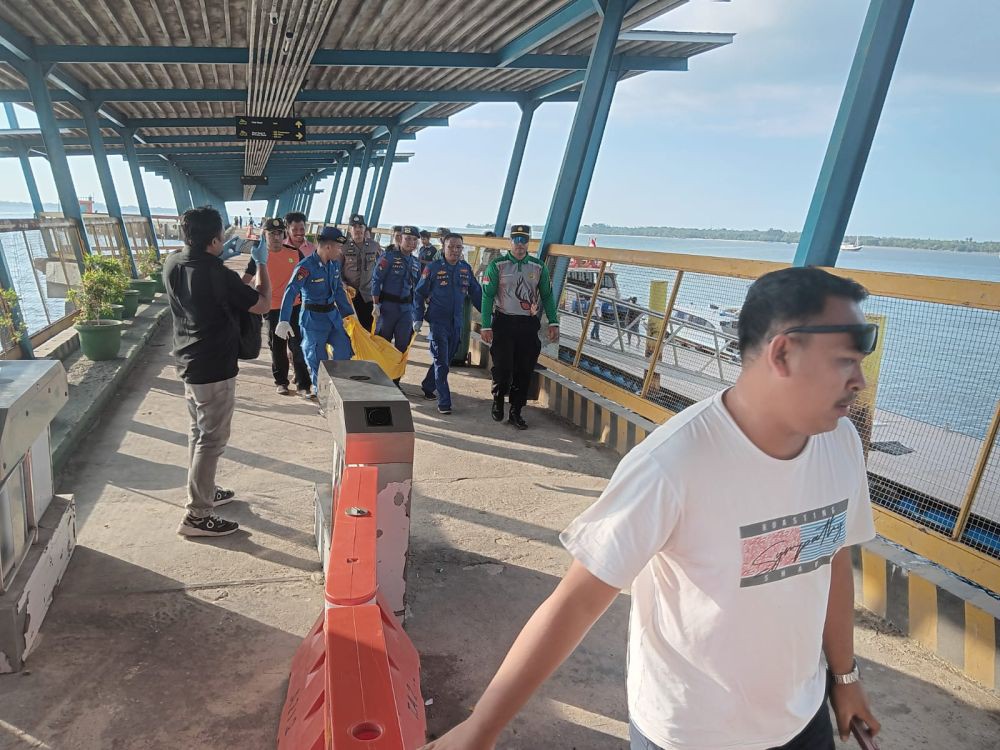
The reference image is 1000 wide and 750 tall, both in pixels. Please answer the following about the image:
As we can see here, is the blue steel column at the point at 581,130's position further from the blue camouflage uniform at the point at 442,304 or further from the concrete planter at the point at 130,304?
the concrete planter at the point at 130,304

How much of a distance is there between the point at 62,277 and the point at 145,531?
7874mm

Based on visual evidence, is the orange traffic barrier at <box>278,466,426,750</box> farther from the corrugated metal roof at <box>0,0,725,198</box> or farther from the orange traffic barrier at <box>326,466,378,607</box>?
the corrugated metal roof at <box>0,0,725,198</box>

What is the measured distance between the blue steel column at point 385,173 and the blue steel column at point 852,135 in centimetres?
1729

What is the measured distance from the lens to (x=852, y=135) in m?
4.89

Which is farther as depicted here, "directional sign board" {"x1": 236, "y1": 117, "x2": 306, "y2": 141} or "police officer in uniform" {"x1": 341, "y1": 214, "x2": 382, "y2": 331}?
"directional sign board" {"x1": 236, "y1": 117, "x2": 306, "y2": 141}

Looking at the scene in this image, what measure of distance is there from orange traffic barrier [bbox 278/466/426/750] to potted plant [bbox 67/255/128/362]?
22.7 ft

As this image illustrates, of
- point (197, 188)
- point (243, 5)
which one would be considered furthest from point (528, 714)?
point (197, 188)

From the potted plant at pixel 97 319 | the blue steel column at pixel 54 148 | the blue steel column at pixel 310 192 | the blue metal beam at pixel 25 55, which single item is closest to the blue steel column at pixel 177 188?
the blue steel column at pixel 310 192

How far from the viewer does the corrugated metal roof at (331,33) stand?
941 cm

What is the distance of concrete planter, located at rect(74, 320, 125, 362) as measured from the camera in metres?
8.40

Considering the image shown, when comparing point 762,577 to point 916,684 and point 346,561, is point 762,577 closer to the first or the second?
point 346,561

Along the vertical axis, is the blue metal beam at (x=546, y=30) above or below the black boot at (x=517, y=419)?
above

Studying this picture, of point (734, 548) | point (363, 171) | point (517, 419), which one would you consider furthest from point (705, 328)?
point (363, 171)

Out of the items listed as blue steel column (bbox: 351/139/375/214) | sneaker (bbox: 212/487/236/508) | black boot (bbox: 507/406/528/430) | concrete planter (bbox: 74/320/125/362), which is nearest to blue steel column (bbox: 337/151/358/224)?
blue steel column (bbox: 351/139/375/214)
